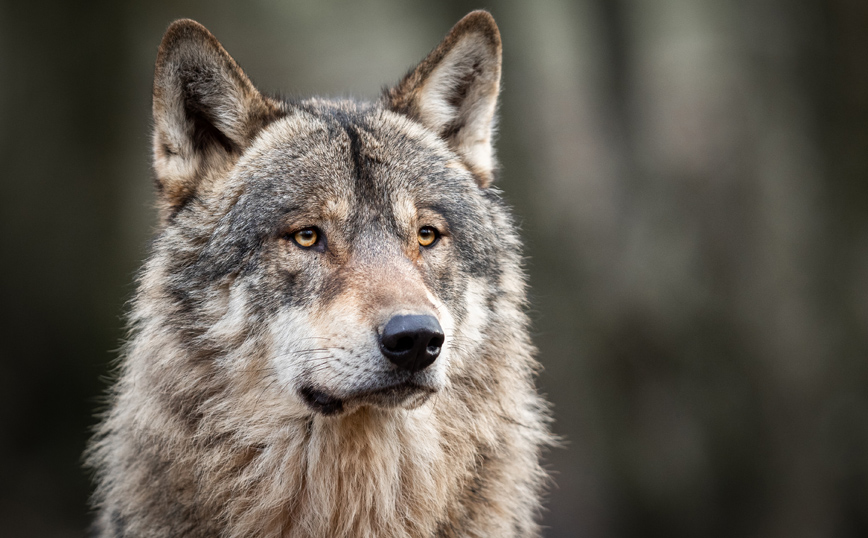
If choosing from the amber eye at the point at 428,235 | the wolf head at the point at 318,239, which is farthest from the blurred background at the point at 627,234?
the amber eye at the point at 428,235

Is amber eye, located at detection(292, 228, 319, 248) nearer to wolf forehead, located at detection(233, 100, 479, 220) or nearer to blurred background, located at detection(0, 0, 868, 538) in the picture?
wolf forehead, located at detection(233, 100, 479, 220)

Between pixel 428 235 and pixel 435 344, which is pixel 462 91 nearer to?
pixel 428 235

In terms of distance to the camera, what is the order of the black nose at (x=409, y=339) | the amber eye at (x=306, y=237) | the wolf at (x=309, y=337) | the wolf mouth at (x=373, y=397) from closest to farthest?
the black nose at (x=409, y=339) < the wolf mouth at (x=373, y=397) < the wolf at (x=309, y=337) < the amber eye at (x=306, y=237)

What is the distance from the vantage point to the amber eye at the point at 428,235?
129 inches

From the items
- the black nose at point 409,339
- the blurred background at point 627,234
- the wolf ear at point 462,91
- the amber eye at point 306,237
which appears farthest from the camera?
the blurred background at point 627,234

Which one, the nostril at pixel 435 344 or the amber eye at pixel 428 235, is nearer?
the nostril at pixel 435 344

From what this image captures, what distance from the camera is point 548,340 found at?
25.7 feet

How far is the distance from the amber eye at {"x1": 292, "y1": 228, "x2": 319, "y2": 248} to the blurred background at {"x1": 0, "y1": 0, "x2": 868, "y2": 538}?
3260mm

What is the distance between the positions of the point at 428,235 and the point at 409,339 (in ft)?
2.85

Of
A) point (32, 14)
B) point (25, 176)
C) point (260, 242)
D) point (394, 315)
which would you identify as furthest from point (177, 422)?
point (32, 14)

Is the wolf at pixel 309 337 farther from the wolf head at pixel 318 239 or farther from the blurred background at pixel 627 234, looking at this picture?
the blurred background at pixel 627 234

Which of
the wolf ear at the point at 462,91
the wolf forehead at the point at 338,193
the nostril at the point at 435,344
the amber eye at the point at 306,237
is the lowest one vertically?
the nostril at the point at 435,344

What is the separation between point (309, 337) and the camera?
2.82 meters

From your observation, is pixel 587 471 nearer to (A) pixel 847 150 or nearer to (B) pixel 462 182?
(A) pixel 847 150
